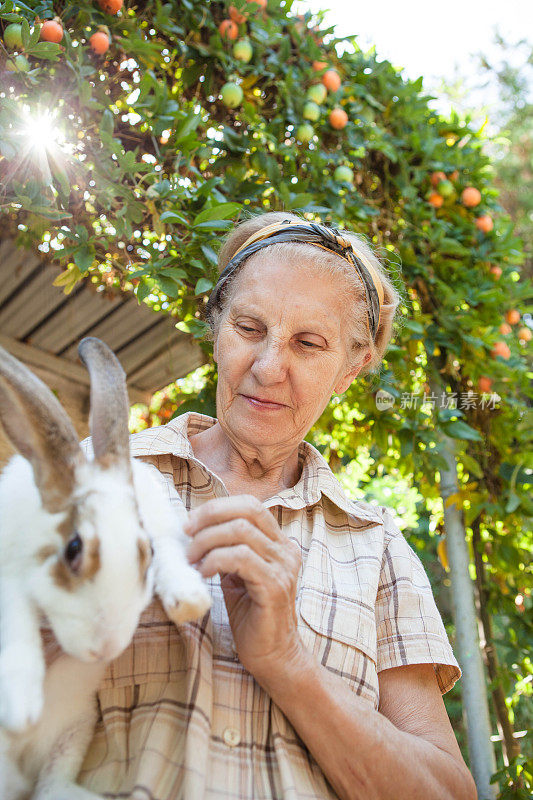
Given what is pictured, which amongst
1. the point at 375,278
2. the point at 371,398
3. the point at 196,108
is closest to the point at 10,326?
the point at 196,108

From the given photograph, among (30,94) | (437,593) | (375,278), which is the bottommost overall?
(437,593)

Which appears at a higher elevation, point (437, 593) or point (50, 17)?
point (50, 17)

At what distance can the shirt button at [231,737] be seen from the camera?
128 centimetres

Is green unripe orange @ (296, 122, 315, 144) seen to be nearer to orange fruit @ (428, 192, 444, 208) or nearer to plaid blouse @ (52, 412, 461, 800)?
orange fruit @ (428, 192, 444, 208)

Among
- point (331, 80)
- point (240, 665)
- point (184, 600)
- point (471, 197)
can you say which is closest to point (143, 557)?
point (184, 600)

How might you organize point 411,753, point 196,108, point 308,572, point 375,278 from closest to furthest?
point 411,753 < point 308,572 < point 375,278 < point 196,108

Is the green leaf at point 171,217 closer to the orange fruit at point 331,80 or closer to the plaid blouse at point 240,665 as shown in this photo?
the plaid blouse at point 240,665

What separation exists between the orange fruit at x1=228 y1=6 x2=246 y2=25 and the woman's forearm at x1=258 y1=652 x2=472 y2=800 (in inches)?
93.7

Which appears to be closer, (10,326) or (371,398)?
(371,398)

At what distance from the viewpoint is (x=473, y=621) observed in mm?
2945

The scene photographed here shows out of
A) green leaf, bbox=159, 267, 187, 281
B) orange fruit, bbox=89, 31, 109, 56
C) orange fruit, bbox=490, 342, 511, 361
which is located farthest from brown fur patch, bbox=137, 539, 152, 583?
orange fruit, bbox=490, 342, 511, 361

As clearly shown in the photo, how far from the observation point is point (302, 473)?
6.35ft

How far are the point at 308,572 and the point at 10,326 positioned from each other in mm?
2561

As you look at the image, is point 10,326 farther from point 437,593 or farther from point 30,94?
point 437,593
